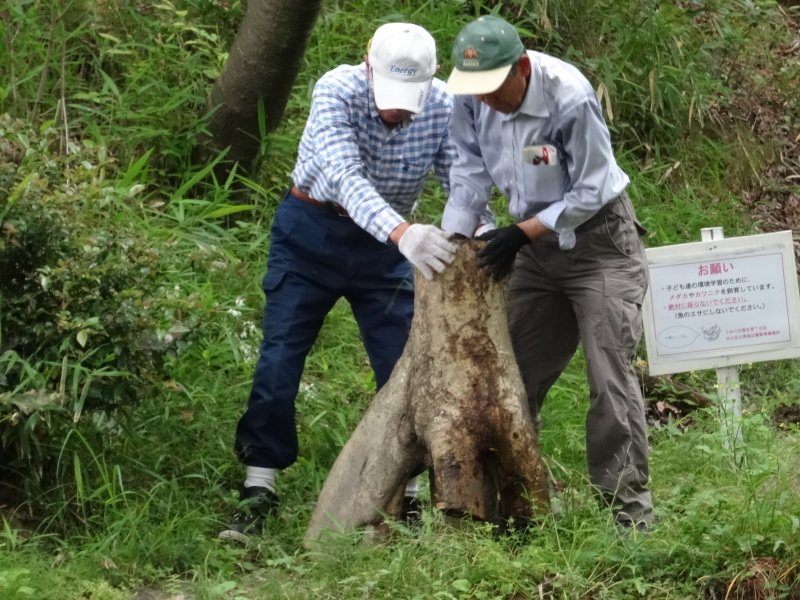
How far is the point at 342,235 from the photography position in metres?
4.23

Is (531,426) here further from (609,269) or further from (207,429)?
(207,429)

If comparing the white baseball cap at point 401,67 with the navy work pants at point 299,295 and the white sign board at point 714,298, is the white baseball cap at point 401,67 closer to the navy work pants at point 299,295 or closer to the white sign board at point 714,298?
the navy work pants at point 299,295

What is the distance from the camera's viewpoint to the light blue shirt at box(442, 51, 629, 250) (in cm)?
369

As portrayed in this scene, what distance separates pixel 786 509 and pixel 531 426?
2.81 feet

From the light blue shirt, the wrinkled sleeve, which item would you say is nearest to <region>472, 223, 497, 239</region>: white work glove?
the light blue shirt

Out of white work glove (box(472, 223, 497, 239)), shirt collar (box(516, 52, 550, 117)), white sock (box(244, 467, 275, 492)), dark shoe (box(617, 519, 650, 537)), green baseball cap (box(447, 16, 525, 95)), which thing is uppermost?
green baseball cap (box(447, 16, 525, 95))

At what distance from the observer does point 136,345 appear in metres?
4.13

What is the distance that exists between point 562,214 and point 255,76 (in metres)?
2.68

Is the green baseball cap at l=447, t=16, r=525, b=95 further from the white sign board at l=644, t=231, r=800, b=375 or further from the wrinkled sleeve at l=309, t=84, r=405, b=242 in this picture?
the white sign board at l=644, t=231, r=800, b=375

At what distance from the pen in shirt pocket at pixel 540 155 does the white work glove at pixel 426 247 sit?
1.24ft

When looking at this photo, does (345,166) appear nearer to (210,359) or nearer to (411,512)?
(411,512)

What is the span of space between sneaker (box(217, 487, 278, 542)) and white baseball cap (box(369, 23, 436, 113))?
152 cm

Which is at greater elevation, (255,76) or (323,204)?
(255,76)

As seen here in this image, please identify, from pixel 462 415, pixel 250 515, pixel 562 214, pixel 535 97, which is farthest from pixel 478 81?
pixel 250 515
